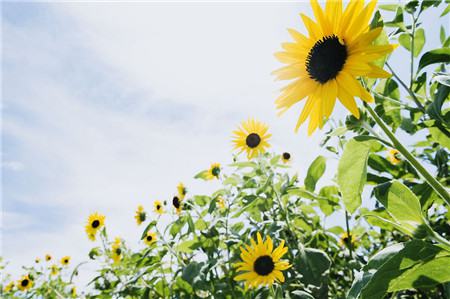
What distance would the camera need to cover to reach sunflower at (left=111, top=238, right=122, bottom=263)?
3.62 metres

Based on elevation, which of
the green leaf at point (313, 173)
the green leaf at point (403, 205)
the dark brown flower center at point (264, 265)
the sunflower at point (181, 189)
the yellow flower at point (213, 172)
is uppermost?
the sunflower at point (181, 189)

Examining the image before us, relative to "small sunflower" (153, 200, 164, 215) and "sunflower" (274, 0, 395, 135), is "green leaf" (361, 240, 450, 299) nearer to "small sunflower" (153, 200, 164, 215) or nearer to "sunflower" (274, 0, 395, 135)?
"sunflower" (274, 0, 395, 135)

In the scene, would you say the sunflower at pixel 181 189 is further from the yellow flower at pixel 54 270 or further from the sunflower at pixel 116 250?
the yellow flower at pixel 54 270

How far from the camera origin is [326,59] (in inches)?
39.6

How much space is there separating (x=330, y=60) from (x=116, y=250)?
3.36m

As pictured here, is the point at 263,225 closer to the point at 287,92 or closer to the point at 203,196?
the point at 203,196

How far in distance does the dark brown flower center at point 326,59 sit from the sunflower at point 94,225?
3.40 m

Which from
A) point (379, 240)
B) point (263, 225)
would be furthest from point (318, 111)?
point (379, 240)

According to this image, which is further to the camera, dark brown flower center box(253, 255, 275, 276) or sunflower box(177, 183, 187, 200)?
sunflower box(177, 183, 187, 200)

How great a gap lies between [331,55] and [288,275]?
54.8 inches

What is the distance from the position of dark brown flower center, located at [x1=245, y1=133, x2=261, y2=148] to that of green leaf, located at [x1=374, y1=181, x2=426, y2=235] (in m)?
1.90

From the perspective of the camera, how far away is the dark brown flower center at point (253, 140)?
2.75 metres

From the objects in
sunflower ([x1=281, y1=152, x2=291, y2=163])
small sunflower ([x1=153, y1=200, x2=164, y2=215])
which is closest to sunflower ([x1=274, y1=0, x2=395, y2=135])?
sunflower ([x1=281, y1=152, x2=291, y2=163])

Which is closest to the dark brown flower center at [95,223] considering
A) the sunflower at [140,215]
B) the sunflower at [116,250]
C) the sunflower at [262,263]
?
the sunflower at [116,250]
